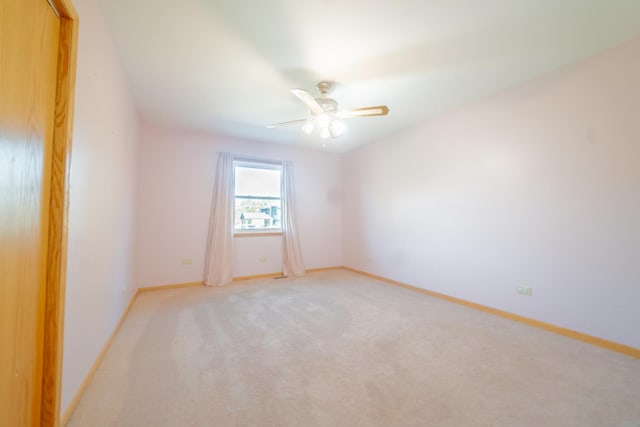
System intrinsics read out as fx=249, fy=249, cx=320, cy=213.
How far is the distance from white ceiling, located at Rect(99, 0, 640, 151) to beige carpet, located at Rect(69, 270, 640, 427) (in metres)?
2.56

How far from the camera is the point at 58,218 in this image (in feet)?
3.74

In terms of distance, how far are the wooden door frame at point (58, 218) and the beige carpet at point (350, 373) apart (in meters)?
0.42

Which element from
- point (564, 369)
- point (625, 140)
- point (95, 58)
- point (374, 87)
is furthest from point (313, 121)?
point (564, 369)

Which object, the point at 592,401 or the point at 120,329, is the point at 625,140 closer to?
the point at 592,401

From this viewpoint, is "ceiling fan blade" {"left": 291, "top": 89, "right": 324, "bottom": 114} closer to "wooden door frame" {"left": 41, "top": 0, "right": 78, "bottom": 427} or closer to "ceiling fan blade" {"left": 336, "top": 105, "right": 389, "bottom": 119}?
"ceiling fan blade" {"left": 336, "top": 105, "right": 389, "bottom": 119}

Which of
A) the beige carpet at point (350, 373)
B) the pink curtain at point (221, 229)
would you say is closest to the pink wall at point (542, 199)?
the beige carpet at point (350, 373)

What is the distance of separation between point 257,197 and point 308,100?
2.77m

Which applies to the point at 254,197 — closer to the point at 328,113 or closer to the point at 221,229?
the point at 221,229

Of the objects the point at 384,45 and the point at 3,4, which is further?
the point at 384,45

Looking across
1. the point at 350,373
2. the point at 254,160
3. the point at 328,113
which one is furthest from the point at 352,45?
the point at 254,160

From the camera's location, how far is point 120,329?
241 centimetres

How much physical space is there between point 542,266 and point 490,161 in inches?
50.1

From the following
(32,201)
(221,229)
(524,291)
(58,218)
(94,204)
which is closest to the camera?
(32,201)

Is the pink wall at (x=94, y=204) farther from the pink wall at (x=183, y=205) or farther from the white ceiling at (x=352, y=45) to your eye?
the pink wall at (x=183, y=205)
